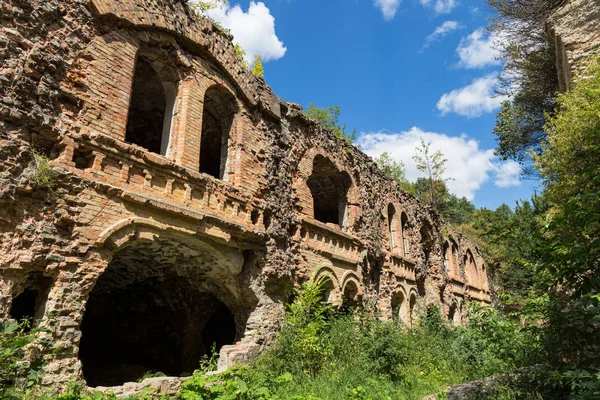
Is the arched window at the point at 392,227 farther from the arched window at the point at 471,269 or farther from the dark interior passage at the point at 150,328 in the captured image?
the arched window at the point at 471,269

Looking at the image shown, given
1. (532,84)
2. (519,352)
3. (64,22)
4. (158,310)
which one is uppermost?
(532,84)

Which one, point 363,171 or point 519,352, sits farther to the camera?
point 363,171

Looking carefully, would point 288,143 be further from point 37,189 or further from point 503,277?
point 503,277

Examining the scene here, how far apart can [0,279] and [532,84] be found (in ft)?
59.8

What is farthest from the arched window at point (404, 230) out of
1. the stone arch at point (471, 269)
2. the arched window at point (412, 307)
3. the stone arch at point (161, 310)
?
the stone arch at point (471, 269)

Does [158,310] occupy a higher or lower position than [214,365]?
higher

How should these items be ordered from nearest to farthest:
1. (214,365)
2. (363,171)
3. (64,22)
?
(64,22), (214,365), (363,171)

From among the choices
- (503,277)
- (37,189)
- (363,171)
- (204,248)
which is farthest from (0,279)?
(503,277)

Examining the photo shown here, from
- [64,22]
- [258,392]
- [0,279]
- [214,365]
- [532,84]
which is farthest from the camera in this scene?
[532,84]

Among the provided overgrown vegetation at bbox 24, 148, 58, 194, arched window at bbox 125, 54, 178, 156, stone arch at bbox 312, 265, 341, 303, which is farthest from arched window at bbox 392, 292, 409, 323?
overgrown vegetation at bbox 24, 148, 58, 194

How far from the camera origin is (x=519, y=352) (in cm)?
757

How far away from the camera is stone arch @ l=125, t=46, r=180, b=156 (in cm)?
760

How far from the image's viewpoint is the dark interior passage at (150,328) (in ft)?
32.2

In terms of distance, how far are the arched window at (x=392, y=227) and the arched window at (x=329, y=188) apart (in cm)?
219
